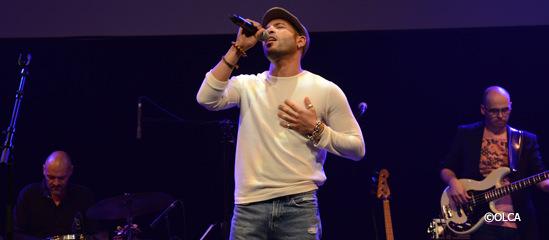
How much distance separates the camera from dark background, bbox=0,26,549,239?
4.60 meters

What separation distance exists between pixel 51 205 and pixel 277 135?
11.0 ft

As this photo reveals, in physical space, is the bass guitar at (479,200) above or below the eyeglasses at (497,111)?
below

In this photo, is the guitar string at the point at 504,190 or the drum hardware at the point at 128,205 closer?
the guitar string at the point at 504,190

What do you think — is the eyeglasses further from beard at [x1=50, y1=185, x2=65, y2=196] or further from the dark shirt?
beard at [x1=50, y1=185, x2=65, y2=196]

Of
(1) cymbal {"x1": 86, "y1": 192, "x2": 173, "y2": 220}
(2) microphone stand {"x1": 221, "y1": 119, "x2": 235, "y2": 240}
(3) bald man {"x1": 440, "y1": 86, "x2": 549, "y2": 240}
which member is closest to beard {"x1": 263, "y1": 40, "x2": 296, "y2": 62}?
(2) microphone stand {"x1": 221, "y1": 119, "x2": 235, "y2": 240}

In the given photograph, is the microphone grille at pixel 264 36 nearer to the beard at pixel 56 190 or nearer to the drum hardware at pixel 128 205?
the drum hardware at pixel 128 205

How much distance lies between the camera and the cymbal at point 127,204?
3.72 metres

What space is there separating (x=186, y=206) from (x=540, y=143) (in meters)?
3.89

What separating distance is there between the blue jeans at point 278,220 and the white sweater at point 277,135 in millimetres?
40

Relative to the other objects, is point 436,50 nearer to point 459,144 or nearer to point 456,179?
point 459,144

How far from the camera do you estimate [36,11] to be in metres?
4.71

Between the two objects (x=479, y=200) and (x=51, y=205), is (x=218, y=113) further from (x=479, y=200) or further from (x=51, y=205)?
(x=479, y=200)

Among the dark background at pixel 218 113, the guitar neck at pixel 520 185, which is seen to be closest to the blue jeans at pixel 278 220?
the guitar neck at pixel 520 185

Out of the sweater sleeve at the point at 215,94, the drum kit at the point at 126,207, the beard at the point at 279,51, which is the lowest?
the drum kit at the point at 126,207
